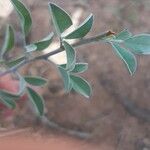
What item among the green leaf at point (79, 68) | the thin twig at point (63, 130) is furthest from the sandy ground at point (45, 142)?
the green leaf at point (79, 68)

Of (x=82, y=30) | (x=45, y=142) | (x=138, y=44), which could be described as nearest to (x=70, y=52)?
(x=82, y=30)

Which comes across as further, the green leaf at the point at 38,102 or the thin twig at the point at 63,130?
the thin twig at the point at 63,130

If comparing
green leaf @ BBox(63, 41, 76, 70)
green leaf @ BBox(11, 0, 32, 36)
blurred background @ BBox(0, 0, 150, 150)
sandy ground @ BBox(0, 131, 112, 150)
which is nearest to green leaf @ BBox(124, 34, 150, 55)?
green leaf @ BBox(63, 41, 76, 70)

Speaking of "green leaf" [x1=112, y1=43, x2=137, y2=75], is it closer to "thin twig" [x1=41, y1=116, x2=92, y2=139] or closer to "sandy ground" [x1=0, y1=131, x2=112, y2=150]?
"sandy ground" [x1=0, y1=131, x2=112, y2=150]

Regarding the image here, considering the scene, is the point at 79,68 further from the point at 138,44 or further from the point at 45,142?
the point at 45,142

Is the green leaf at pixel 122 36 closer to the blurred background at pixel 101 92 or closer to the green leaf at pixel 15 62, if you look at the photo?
the green leaf at pixel 15 62

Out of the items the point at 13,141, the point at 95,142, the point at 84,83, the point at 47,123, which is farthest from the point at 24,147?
the point at 84,83

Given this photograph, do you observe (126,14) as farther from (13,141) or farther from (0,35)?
(13,141)
